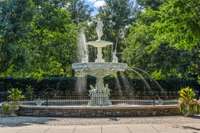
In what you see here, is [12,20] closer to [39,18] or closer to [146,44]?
[39,18]

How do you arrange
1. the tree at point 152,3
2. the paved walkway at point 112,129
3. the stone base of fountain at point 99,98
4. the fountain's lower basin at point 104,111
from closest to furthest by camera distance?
the paved walkway at point 112,129 < the fountain's lower basin at point 104,111 < the stone base of fountain at point 99,98 < the tree at point 152,3

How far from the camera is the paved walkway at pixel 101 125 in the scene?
608 inches

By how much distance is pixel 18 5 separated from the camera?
32656 millimetres

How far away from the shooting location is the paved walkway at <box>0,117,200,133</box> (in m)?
15.5

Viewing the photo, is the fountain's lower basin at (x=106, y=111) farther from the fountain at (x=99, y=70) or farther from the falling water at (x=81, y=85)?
the falling water at (x=81, y=85)

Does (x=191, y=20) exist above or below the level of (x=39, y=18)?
below

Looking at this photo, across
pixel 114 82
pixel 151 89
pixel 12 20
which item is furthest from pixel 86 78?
pixel 12 20

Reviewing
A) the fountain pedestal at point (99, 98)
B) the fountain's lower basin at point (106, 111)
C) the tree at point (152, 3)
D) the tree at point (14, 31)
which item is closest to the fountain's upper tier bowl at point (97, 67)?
the fountain pedestal at point (99, 98)

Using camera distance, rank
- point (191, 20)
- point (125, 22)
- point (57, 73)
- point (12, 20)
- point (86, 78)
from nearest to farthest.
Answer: point (191, 20) → point (12, 20) → point (86, 78) → point (57, 73) → point (125, 22)

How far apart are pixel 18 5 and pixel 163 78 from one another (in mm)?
14070

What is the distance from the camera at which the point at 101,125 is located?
17.1 m

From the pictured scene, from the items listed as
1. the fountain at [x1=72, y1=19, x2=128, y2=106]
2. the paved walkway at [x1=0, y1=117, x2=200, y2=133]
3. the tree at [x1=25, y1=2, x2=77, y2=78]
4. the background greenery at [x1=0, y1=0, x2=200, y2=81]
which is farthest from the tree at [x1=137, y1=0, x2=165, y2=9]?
the paved walkway at [x1=0, y1=117, x2=200, y2=133]

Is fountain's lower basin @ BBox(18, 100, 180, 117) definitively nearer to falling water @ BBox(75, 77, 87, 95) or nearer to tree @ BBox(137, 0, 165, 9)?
falling water @ BBox(75, 77, 87, 95)

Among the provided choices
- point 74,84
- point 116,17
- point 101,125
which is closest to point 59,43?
point 74,84
